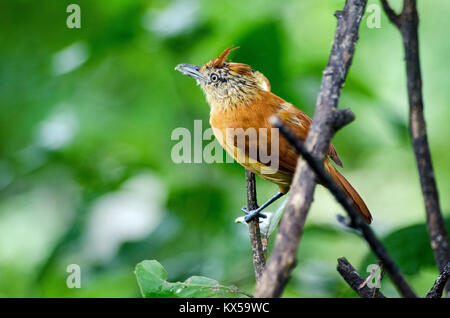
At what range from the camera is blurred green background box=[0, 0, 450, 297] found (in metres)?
2.65

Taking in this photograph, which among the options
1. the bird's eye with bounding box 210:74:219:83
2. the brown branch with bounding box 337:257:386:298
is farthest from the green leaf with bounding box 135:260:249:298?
the bird's eye with bounding box 210:74:219:83

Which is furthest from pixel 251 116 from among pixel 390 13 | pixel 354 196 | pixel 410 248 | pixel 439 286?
pixel 439 286

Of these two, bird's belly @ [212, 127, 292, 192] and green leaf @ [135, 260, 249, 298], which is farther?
bird's belly @ [212, 127, 292, 192]

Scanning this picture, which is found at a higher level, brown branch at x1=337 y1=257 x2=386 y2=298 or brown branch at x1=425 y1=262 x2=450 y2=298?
brown branch at x1=337 y1=257 x2=386 y2=298

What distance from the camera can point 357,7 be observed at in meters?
1.15

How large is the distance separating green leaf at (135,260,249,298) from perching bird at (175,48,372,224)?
0.34 metres

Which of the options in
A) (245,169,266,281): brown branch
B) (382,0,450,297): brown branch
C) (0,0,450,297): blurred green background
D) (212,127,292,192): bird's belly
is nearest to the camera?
(245,169,266,281): brown branch

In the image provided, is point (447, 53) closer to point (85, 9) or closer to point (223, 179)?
point (223, 179)

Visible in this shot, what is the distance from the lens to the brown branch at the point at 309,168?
838mm

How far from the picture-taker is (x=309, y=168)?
2.94ft

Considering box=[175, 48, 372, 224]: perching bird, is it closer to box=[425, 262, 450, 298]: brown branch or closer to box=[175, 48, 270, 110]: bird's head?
box=[175, 48, 270, 110]: bird's head

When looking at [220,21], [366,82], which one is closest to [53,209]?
[220,21]

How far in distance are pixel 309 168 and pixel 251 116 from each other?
4.09ft

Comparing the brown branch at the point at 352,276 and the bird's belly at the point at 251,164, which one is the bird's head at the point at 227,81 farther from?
the brown branch at the point at 352,276
